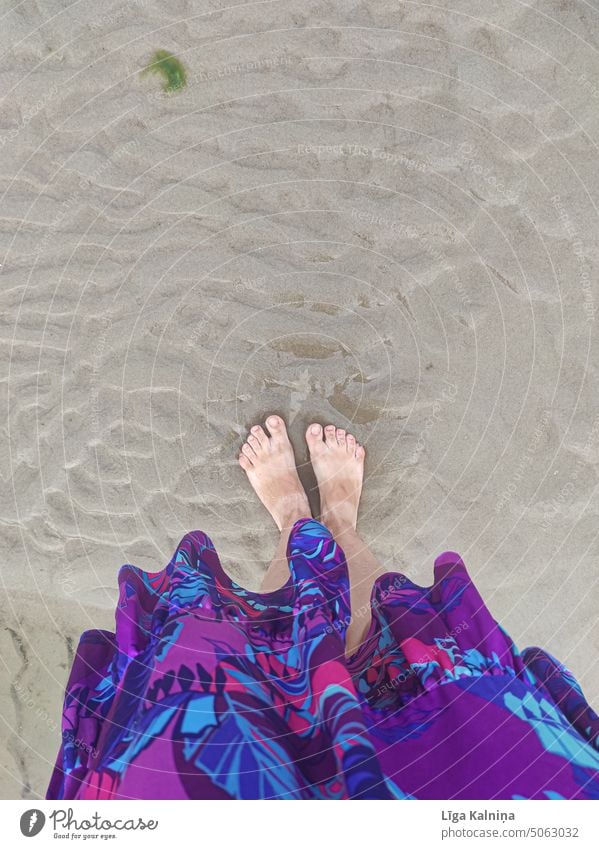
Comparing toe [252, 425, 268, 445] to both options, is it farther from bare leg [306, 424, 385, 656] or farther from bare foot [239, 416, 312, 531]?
bare leg [306, 424, 385, 656]

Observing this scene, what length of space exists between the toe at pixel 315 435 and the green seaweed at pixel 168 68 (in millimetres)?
1278

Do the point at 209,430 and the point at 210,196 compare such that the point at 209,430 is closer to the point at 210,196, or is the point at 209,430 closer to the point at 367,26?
the point at 210,196

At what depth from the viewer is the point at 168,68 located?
206cm

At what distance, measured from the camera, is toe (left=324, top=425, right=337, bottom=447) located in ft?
7.23

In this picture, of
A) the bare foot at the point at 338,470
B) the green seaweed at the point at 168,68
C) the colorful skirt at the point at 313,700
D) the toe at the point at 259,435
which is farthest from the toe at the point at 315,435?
the green seaweed at the point at 168,68

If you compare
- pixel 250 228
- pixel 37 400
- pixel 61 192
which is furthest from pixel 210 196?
pixel 37 400

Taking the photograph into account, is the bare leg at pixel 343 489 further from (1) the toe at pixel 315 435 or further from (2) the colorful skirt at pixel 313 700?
(2) the colorful skirt at pixel 313 700

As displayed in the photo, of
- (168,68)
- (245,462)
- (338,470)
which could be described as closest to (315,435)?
(338,470)

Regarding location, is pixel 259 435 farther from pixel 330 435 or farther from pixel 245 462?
Result: pixel 330 435

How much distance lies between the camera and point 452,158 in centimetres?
204

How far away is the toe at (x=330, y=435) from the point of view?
221cm

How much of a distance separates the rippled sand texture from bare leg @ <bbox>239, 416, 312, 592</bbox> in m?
0.06
